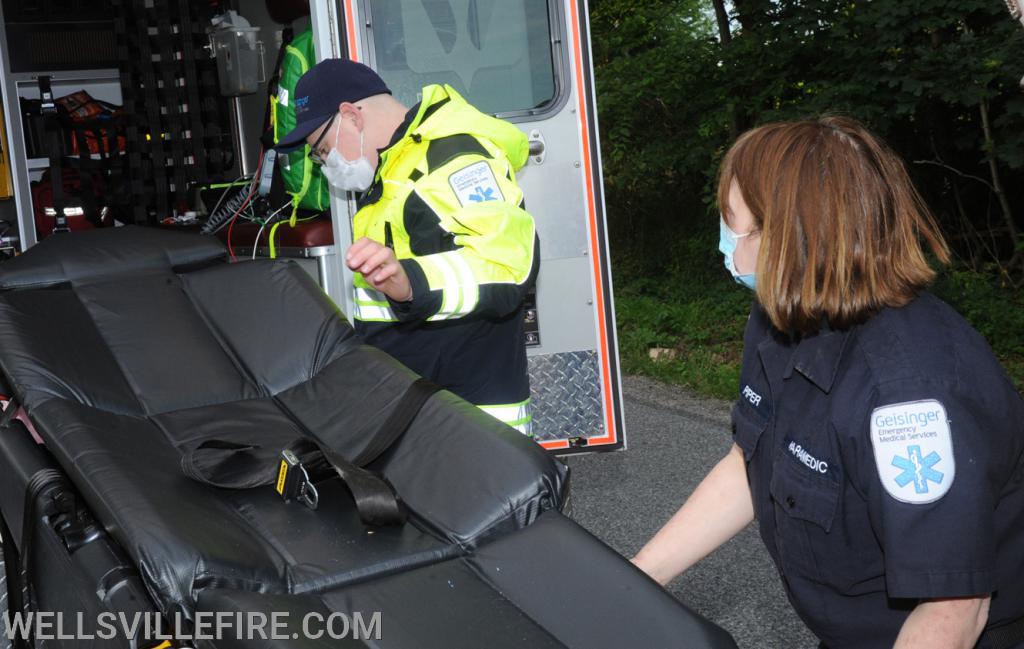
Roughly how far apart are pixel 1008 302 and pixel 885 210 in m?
5.84

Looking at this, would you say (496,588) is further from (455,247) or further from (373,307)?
(373,307)

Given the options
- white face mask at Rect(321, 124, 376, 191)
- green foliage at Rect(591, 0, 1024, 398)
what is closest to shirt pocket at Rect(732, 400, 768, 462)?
white face mask at Rect(321, 124, 376, 191)

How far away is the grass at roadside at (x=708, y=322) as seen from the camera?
6250 millimetres

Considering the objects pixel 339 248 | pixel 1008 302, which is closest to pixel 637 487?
pixel 339 248

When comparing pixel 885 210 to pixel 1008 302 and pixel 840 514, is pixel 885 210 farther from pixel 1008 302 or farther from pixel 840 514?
pixel 1008 302

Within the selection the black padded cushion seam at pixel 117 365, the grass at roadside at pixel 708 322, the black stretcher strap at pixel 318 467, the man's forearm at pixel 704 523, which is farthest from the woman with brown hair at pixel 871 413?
the grass at roadside at pixel 708 322

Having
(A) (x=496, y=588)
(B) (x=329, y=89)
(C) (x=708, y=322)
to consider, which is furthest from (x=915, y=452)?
(C) (x=708, y=322)

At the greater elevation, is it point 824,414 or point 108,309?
point 108,309

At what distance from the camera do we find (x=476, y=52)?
3689 mm

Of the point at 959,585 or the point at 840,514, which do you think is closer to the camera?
the point at 959,585

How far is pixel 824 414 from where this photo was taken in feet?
4.85

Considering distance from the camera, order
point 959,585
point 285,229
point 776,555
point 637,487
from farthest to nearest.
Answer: point 637,487 < point 285,229 < point 776,555 < point 959,585

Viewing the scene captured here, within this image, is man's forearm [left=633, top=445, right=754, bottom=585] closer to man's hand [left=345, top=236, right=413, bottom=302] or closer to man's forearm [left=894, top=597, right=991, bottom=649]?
man's forearm [left=894, top=597, right=991, bottom=649]

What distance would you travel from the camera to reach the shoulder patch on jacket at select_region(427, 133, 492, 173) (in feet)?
7.93
